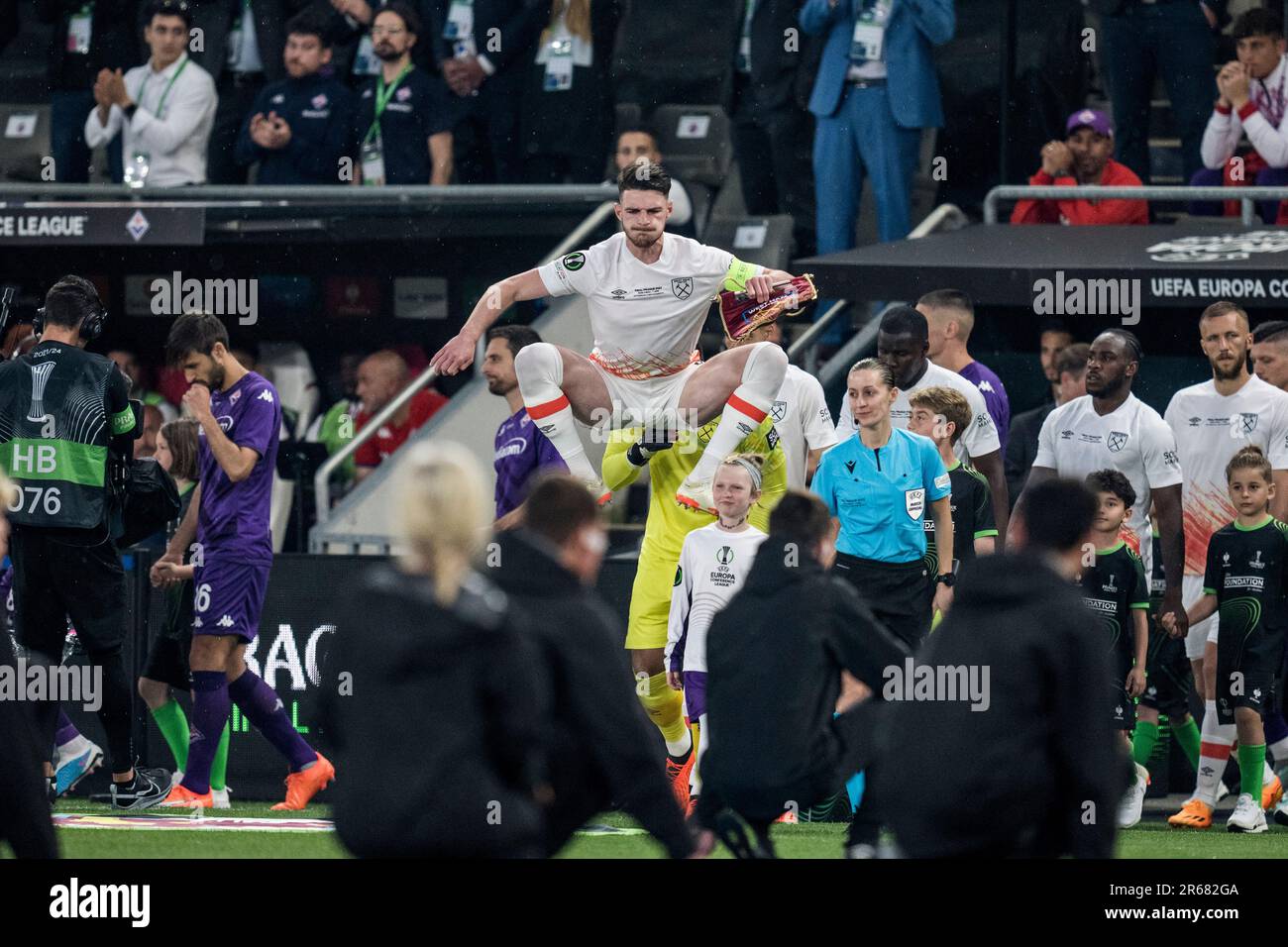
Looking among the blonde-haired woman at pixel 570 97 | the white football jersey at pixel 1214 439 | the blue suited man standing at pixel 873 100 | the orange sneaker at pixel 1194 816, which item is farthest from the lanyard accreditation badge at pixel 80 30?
the orange sneaker at pixel 1194 816

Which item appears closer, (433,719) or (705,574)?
(433,719)

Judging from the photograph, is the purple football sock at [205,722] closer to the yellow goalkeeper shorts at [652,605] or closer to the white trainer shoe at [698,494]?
the yellow goalkeeper shorts at [652,605]

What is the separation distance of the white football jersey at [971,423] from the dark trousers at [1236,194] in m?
3.17

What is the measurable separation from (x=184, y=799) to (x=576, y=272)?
10.3 ft

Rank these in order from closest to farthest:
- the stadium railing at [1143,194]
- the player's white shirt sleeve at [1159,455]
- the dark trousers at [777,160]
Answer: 1. the player's white shirt sleeve at [1159,455]
2. the stadium railing at [1143,194]
3. the dark trousers at [777,160]

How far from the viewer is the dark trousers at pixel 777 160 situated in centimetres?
1453

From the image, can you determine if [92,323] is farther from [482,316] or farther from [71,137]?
[71,137]

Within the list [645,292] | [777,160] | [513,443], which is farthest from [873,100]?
[645,292]

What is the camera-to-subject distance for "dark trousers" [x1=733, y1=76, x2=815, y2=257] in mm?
14531

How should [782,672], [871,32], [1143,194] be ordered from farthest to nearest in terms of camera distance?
[871,32] < [1143,194] < [782,672]

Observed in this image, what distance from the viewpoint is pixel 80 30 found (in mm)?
16328

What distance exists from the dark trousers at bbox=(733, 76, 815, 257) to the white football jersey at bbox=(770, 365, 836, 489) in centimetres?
431

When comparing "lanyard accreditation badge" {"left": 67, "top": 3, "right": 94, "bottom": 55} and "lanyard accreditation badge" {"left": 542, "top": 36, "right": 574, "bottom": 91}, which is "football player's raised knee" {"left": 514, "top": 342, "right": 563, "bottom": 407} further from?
"lanyard accreditation badge" {"left": 67, "top": 3, "right": 94, "bottom": 55}
